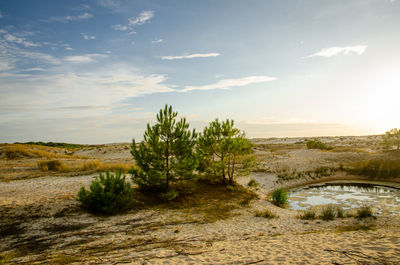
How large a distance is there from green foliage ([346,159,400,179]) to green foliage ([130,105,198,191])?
23.0 meters

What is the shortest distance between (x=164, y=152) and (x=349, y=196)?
17.4 m

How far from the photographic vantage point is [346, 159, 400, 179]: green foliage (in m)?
25.0

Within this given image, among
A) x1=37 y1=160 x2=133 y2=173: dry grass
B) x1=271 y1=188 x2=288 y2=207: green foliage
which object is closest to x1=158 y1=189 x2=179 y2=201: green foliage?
x1=271 y1=188 x2=288 y2=207: green foliage

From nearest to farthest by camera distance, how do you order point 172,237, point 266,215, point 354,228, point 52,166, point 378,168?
point 172,237 < point 354,228 < point 266,215 < point 52,166 < point 378,168

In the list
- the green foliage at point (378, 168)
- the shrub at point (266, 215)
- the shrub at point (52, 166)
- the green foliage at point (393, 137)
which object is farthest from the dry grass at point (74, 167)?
the green foliage at point (393, 137)

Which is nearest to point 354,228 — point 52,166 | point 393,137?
point 52,166

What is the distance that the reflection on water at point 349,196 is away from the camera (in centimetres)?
1694

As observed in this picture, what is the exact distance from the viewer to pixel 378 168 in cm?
2617

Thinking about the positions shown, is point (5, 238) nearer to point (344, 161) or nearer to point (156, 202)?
point (156, 202)

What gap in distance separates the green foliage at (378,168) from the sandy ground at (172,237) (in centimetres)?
1633

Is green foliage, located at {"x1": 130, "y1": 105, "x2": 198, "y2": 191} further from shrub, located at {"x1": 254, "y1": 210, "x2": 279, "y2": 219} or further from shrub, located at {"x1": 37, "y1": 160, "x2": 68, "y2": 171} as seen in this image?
shrub, located at {"x1": 37, "y1": 160, "x2": 68, "y2": 171}

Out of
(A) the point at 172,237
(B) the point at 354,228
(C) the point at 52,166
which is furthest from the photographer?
(C) the point at 52,166

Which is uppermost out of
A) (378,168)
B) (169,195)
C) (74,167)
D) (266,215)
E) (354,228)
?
(74,167)

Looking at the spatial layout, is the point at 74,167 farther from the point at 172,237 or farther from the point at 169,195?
the point at 172,237
